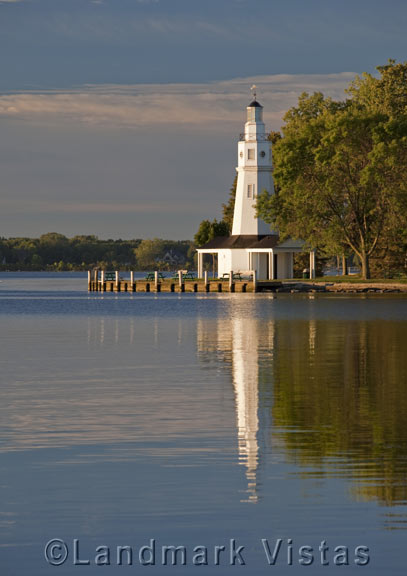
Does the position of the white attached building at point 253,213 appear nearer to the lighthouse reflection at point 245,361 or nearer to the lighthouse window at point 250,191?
the lighthouse window at point 250,191

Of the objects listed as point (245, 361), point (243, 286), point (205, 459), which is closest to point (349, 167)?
point (243, 286)

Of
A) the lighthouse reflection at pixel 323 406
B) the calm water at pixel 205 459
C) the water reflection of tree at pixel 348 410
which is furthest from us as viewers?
the water reflection of tree at pixel 348 410

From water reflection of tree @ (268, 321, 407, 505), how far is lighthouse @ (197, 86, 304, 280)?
69.2 m

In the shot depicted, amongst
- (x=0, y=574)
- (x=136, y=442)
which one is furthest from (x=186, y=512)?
(x=136, y=442)

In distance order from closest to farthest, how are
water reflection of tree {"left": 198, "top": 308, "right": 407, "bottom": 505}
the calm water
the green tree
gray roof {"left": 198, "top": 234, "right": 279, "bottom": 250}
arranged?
1. the calm water
2. water reflection of tree {"left": 198, "top": 308, "right": 407, "bottom": 505}
3. gray roof {"left": 198, "top": 234, "right": 279, "bottom": 250}
4. the green tree

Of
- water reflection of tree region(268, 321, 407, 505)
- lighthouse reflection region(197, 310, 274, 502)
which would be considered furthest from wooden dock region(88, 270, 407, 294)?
water reflection of tree region(268, 321, 407, 505)

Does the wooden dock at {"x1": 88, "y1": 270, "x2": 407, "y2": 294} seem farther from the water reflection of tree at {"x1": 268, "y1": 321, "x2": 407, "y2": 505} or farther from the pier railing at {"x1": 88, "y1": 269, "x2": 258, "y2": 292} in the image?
the water reflection of tree at {"x1": 268, "y1": 321, "x2": 407, "y2": 505}

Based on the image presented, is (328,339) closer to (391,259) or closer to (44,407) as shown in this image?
(44,407)

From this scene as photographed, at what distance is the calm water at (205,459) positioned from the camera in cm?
978

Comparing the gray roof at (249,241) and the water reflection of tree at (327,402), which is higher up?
the gray roof at (249,241)

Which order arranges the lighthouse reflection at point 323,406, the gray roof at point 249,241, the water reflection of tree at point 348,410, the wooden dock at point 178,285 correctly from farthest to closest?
1. the gray roof at point 249,241
2. the wooden dock at point 178,285
3. the water reflection of tree at point 348,410
4. the lighthouse reflection at point 323,406

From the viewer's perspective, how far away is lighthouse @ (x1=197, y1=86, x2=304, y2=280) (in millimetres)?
106312

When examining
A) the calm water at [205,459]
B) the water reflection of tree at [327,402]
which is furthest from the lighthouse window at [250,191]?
the calm water at [205,459]

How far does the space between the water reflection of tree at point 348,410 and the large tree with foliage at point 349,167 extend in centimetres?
5417
